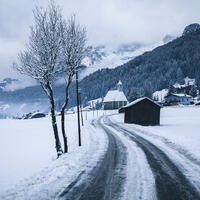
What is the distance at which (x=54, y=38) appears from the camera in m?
10.3

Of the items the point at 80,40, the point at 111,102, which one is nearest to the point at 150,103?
the point at 80,40

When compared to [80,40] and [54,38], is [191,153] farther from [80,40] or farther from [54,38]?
[54,38]

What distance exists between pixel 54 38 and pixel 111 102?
79.4m

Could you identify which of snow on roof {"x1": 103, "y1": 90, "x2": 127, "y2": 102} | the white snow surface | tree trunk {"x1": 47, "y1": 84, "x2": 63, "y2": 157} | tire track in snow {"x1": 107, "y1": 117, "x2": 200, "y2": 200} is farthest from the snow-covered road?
Result: the white snow surface

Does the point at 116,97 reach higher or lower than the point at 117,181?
higher

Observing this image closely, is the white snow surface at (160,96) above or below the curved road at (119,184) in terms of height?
above

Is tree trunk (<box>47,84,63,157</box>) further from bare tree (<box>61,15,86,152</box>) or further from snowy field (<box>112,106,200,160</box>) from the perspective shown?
snowy field (<box>112,106,200,160</box>)

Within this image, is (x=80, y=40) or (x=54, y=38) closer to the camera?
(x=54, y=38)

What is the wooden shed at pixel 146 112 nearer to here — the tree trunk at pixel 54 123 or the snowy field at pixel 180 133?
the snowy field at pixel 180 133

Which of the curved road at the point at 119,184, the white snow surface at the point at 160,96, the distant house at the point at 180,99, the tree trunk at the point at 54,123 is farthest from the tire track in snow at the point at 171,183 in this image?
the white snow surface at the point at 160,96

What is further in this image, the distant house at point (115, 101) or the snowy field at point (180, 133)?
the distant house at point (115, 101)

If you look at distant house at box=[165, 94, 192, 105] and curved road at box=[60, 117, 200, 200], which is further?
distant house at box=[165, 94, 192, 105]

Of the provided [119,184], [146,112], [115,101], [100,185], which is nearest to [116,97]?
[115,101]

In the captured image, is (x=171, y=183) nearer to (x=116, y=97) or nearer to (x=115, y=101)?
(x=115, y=101)
